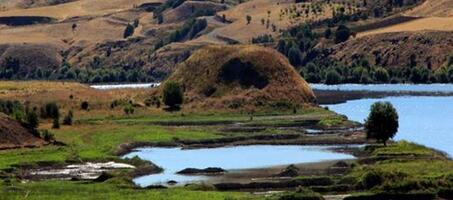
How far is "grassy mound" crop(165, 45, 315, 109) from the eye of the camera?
18550cm

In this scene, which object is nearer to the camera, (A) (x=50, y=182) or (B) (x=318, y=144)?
(A) (x=50, y=182)

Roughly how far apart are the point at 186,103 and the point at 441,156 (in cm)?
8206

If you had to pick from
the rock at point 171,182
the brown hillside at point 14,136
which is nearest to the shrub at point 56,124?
the brown hillside at point 14,136

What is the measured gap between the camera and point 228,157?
400ft

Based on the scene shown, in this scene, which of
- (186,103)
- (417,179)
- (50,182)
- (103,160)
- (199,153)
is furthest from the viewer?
(186,103)

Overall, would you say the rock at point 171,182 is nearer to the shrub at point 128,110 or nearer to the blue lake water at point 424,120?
the blue lake water at point 424,120

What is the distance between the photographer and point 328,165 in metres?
108

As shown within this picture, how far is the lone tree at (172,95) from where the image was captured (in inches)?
7234

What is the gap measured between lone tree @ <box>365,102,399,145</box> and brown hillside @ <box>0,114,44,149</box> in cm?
3417

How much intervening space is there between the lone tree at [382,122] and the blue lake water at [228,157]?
4865mm

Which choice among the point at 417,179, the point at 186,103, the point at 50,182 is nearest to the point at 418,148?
the point at 417,179

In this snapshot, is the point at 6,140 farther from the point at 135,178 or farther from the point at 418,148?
the point at 418,148

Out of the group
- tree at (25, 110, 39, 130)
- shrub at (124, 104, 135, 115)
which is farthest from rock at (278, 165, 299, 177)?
shrub at (124, 104, 135, 115)

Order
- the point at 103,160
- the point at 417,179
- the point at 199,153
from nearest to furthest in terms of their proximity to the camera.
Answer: the point at 417,179, the point at 103,160, the point at 199,153
